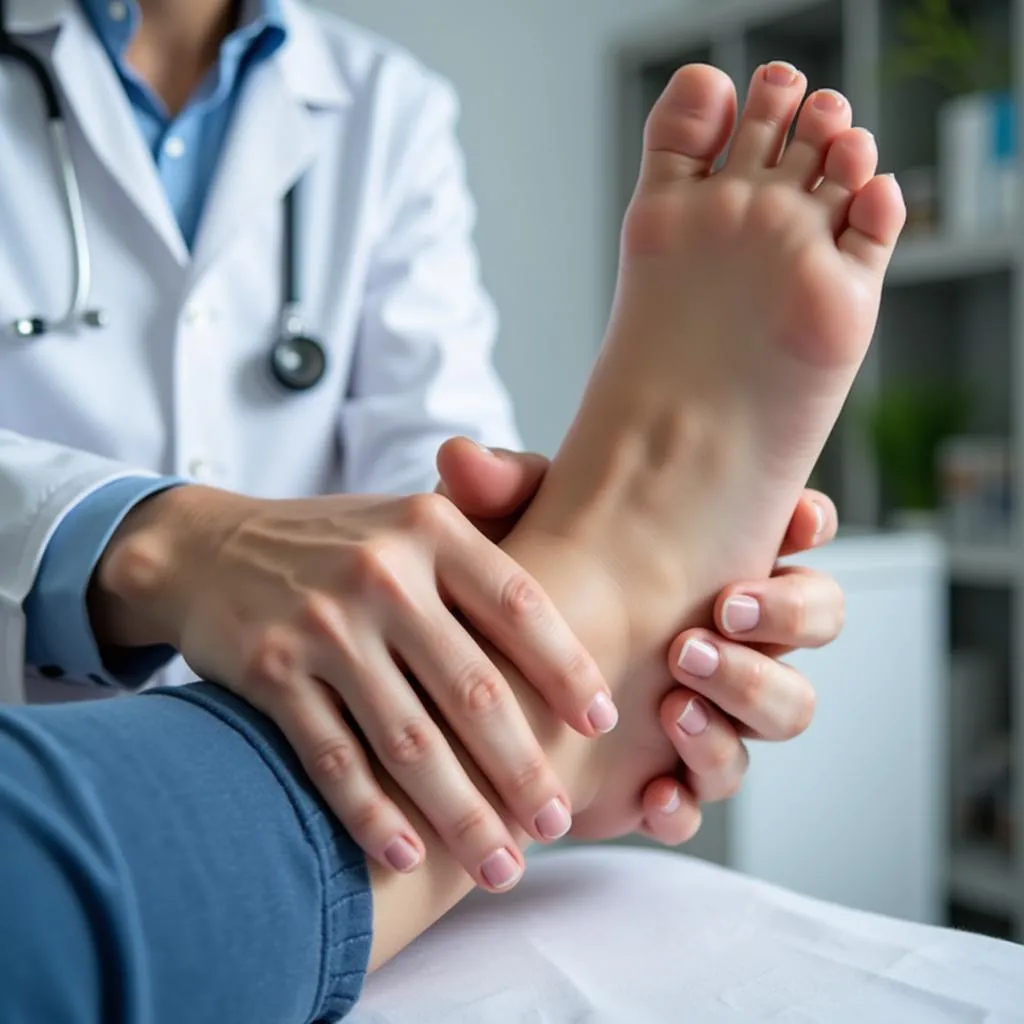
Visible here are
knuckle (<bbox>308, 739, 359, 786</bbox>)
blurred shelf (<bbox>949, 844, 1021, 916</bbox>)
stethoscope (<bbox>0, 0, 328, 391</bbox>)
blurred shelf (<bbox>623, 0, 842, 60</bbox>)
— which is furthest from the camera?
blurred shelf (<bbox>623, 0, 842, 60</bbox>)

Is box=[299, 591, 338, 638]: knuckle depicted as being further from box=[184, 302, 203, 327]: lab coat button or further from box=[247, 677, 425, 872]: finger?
box=[184, 302, 203, 327]: lab coat button

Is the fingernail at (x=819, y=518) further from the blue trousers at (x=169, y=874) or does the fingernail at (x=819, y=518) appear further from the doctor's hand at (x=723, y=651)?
the blue trousers at (x=169, y=874)

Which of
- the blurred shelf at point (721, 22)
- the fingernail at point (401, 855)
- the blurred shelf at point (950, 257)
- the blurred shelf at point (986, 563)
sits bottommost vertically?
the blurred shelf at point (986, 563)

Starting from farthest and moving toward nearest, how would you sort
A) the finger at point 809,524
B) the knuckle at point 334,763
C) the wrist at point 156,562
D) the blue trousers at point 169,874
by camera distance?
the finger at point 809,524, the wrist at point 156,562, the knuckle at point 334,763, the blue trousers at point 169,874

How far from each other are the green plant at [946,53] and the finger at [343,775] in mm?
1724

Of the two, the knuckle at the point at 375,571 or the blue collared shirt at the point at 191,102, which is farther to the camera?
the blue collared shirt at the point at 191,102

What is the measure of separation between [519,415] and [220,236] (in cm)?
143

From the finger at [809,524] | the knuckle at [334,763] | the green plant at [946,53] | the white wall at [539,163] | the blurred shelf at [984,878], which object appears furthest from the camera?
the white wall at [539,163]

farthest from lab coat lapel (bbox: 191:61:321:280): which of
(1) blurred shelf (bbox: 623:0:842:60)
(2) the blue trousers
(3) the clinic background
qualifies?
(1) blurred shelf (bbox: 623:0:842:60)

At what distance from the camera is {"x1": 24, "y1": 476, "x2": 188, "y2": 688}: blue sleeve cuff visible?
635 millimetres

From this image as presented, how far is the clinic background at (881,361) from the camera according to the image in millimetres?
1475

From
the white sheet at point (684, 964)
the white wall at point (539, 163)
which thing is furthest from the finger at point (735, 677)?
the white wall at point (539, 163)

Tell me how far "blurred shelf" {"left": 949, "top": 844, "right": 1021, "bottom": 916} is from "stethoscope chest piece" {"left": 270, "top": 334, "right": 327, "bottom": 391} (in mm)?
1355

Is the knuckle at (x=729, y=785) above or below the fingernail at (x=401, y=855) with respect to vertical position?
below
